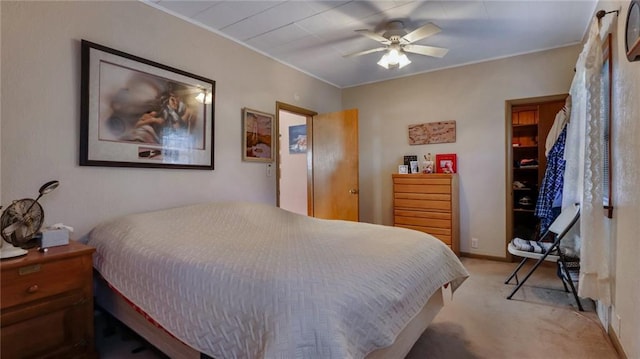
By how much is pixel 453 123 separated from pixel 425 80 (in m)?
0.72

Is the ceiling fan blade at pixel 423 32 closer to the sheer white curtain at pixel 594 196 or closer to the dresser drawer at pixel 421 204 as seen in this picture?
the sheer white curtain at pixel 594 196

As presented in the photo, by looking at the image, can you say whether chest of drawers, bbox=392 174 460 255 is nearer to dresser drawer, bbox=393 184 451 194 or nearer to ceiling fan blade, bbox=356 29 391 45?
dresser drawer, bbox=393 184 451 194

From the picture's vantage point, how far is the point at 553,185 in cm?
314

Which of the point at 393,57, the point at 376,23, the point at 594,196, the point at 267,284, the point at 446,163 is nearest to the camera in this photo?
the point at 267,284

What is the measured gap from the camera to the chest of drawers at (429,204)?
3740 millimetres

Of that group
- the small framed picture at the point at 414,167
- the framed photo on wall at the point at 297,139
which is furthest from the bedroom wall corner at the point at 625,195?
the framed photo on wall at the point at 297,139

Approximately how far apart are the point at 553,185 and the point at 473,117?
48.4 inches

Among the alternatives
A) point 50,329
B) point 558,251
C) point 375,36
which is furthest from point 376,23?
point 50,329

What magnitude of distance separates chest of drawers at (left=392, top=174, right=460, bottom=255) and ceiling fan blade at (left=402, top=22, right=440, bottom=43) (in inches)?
68.2

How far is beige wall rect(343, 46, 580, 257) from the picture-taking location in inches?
141

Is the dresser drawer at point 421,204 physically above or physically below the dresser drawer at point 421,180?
below

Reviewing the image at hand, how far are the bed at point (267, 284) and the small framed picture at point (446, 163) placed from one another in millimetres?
2149

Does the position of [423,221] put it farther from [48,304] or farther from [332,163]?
[48,304]

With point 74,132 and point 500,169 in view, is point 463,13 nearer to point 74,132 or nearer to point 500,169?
point 500,169
